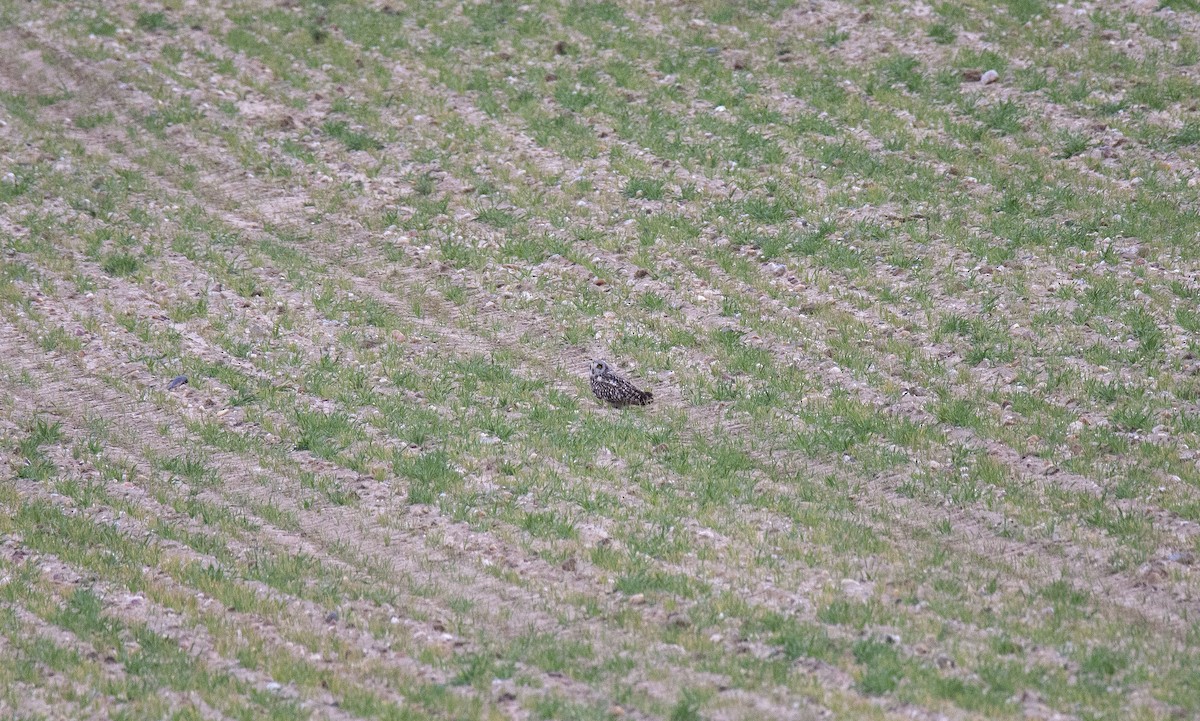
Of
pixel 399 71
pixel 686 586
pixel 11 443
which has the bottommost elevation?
pixel 11 443

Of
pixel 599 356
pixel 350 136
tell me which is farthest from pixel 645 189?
pixel 350 136

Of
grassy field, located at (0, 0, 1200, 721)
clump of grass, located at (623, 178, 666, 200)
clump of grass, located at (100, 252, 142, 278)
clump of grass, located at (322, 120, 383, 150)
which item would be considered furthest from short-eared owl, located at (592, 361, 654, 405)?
clump of grass, located at (322, 120, 383, 150)

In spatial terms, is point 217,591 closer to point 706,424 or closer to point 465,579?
point 465,579

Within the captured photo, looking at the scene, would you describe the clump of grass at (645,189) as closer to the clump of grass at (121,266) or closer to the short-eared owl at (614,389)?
the short-eared owl at (614,389)

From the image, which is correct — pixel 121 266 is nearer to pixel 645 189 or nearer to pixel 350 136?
pixel 350 136

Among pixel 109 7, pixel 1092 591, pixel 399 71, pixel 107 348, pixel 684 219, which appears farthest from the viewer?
pixel 109 7

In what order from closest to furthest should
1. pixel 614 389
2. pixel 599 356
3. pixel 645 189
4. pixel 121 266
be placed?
1. pixel 614 389
2. pixel 599 356
3. pixel 121 266
4. pixel 645 189

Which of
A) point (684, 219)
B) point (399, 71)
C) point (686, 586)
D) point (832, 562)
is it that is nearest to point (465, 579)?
point (686, 586)
